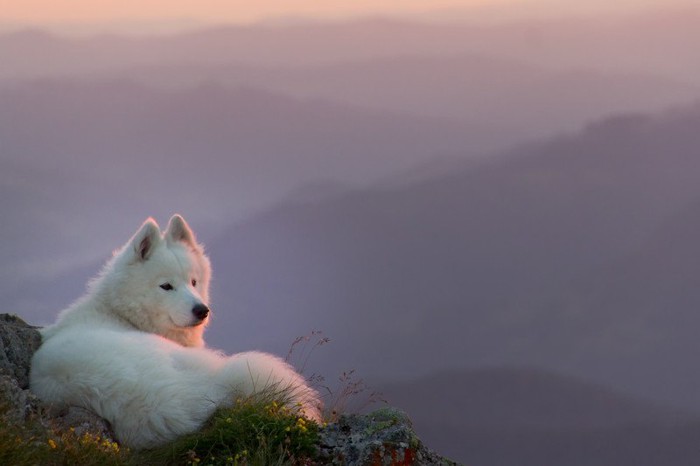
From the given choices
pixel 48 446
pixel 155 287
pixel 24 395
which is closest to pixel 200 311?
pixel 155 287

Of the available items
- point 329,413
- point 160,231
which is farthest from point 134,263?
point 329,413

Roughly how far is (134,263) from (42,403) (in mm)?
2520

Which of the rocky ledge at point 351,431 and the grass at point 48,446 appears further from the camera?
the rocky ledge at point 351,431

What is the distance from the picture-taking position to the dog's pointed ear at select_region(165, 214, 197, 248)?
10.8 meters

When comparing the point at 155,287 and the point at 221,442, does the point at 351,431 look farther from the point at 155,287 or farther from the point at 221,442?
the point at 155,287

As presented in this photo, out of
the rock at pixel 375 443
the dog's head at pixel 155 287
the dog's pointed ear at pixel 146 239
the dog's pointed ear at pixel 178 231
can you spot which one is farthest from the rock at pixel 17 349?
the rock at pixel 375 443

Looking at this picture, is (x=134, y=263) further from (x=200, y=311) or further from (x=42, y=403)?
(x=42, y=403)

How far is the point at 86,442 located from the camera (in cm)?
724

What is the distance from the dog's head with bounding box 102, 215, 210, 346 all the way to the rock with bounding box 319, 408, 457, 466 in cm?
309

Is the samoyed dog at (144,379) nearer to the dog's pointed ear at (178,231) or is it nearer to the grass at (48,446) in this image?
the grass at (48,446)

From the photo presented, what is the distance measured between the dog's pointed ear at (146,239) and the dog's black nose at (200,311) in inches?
34.3

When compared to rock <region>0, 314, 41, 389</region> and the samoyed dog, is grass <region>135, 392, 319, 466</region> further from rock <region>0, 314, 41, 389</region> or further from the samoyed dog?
rock <region>0, 314, 41, 389</region>

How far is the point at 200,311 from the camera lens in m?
10.3

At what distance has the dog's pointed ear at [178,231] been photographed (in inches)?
423
